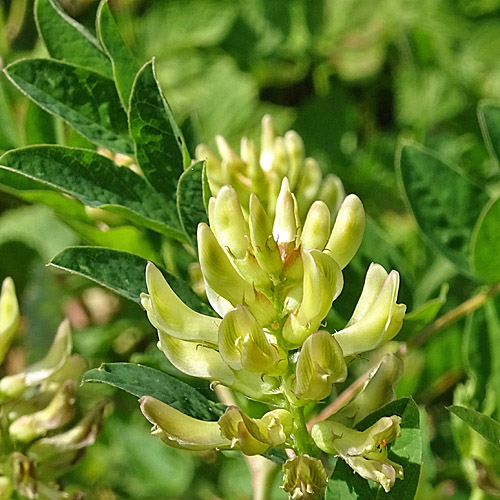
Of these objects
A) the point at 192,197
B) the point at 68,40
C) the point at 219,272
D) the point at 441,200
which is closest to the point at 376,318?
the point at 219,272

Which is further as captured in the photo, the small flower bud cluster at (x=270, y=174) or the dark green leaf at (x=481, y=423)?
the small flower bud cluster at (x=270, y=174)

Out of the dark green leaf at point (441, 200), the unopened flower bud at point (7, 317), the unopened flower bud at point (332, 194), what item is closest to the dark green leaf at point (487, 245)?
the dark green leaf at point (441, 200)

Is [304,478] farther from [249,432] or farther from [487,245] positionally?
[487,245]

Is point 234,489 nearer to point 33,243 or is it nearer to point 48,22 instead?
point 33,243

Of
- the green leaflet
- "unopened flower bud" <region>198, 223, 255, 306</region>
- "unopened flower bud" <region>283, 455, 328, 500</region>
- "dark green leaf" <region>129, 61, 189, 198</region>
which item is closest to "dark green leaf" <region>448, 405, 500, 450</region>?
the green leaflet

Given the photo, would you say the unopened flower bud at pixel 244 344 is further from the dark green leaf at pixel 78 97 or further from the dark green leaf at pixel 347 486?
the dark green leaf at pixel 78 97

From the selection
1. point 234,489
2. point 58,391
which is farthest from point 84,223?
point 234,489
